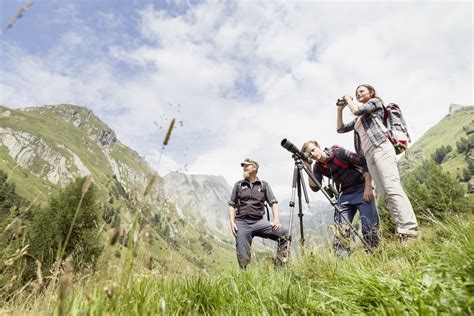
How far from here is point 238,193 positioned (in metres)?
6.78

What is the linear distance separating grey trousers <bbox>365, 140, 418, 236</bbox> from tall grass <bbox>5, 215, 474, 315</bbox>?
2.99 ft

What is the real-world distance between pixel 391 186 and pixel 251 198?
3.16 meters

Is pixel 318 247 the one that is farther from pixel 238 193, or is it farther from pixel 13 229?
pixel 13 229

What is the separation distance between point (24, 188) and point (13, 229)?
144 meters

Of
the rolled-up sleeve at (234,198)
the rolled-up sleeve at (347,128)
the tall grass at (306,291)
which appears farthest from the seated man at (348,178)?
the tall grass at (306,291)

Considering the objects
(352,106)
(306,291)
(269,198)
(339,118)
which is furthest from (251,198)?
(306,291)

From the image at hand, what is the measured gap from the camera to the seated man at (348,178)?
5344mm

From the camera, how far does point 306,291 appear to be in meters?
2.36

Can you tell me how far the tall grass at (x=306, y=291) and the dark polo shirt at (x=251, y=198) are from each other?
3.33m

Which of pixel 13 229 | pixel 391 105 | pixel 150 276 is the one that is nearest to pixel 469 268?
pixel 150 276

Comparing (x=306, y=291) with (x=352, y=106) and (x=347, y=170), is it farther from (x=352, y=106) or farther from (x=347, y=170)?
(x=347, y=170)

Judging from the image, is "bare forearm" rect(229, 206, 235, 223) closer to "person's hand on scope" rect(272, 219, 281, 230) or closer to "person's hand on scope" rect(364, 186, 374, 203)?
"person's hand on scope" rect(272, 219, 281, 230)

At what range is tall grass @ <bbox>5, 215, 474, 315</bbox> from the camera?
4.73ft

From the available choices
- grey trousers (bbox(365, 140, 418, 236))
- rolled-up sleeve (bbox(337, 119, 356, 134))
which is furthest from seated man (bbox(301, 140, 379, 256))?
grey trousers (bbox(365, 140, 418, 236))
